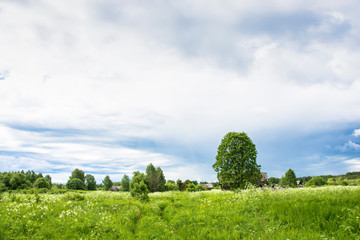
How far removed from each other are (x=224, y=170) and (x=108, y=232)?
1752 centimetres

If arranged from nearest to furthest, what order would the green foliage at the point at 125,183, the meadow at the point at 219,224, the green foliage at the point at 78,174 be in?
the meadow at the point at 219,224
the green foliage at the point at 125,183
the green foliage at the point at 78,174

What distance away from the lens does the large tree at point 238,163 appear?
2436 cm

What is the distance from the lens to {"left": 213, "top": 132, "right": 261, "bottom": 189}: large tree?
79.9ft

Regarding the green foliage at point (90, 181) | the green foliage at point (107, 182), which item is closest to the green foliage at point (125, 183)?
the green foliage at point (107, 182)

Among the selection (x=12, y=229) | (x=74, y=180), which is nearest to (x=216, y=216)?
(x=12, y=229)

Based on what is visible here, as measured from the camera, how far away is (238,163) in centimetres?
2466

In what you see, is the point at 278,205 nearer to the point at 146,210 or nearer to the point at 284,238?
the point at 284,238

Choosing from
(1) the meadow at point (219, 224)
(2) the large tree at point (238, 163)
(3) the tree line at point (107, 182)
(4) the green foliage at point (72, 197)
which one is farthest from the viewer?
(3) the tree line at point (107, 182)

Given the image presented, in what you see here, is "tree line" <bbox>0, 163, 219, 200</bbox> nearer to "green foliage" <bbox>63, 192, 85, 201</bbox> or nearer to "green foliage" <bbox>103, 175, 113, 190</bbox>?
"green foliage" <bbox>103, 175, 113, 190</bbox>

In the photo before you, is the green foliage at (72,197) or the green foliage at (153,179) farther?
the green foliage at (153,179)

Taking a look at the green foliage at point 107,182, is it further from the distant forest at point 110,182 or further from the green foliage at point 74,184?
the green foliage at point 74,184

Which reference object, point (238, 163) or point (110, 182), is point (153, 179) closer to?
point (110, 182)

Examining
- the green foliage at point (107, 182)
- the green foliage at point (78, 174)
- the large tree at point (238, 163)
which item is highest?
the large tree at point (238, 163)

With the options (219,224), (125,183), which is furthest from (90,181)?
(219,224)
